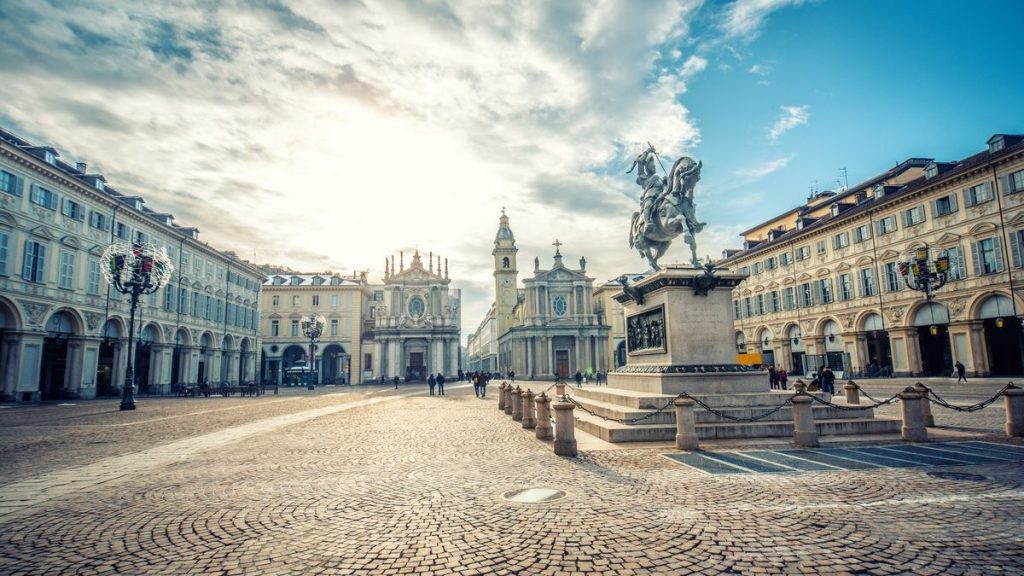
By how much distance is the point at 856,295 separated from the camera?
37781 mm

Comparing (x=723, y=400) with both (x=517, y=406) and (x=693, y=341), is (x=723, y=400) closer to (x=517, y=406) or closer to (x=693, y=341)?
(x=693, y=341)

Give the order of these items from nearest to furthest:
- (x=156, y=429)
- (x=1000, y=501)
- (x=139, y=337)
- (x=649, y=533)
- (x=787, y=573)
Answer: (x=787, y=573), (x=649, y=533), (x=1000, y=501), (x=156, y=429), (x=139, y=337)

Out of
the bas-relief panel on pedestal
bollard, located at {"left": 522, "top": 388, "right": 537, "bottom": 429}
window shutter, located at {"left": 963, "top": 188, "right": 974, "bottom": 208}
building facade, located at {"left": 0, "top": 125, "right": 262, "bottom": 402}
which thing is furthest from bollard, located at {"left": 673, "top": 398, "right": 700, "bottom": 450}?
building facade, located at {"left": 0, "top": 125, "right": 262, "bottom": 402}

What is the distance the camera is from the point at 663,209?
45.0 feet

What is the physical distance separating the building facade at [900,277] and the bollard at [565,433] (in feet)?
100

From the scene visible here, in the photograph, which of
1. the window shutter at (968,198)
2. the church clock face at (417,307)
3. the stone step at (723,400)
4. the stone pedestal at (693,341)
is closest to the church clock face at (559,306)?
the church clock face at (417,307)

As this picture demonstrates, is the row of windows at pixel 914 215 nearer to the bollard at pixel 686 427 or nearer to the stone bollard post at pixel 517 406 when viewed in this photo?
the stone bollard post at pixel 517 406

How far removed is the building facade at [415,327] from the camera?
228 feet

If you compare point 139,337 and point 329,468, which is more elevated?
point 139,337

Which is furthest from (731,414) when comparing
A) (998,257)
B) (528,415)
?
(998,257)

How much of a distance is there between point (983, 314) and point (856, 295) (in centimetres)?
918

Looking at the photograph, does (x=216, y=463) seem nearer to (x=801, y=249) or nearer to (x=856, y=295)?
(x=856, y=295)

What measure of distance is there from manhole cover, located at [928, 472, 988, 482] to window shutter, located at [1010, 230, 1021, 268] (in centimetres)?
2845

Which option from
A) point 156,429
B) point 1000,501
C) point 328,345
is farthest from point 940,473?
point 328,345
